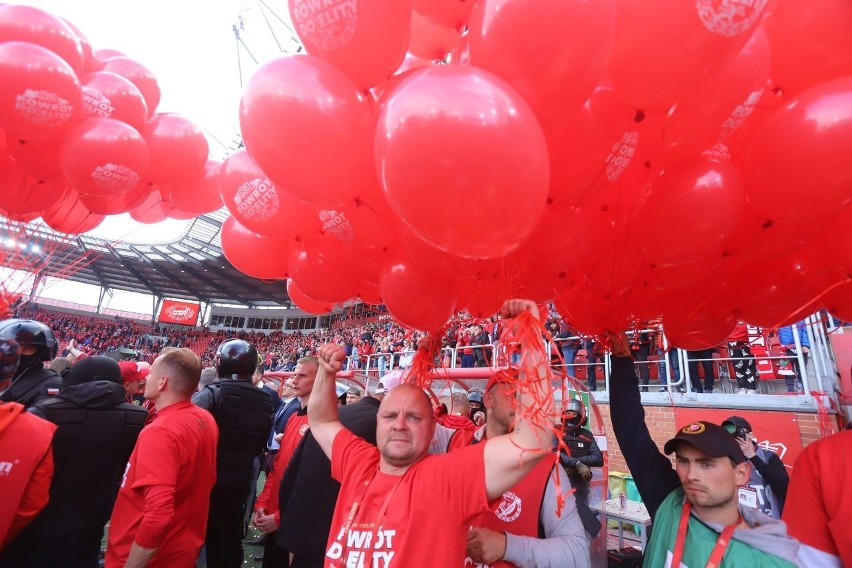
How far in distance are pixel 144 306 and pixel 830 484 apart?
3852cm

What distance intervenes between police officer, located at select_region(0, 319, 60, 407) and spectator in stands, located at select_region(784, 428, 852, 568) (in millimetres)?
3541

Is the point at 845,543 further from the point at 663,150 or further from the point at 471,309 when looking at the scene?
the point at 471,309

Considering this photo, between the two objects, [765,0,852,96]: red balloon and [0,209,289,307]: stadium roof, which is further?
[0,209,289,307]: stadium roof

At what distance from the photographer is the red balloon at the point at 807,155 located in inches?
52.5

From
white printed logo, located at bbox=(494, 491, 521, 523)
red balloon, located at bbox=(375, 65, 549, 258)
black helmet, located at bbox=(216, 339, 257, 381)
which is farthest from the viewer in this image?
black helmet, located at bbox=(216, 339, 257, 381)

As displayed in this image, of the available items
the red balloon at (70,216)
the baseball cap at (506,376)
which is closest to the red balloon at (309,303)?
the baseball cap at (506,376)

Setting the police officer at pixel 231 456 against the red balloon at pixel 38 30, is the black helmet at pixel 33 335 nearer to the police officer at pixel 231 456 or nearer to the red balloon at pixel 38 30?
the police officer at pixel 231 456

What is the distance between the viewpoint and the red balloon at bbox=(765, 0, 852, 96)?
1.38m

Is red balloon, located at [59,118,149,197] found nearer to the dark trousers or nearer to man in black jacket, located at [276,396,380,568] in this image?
man in black jacket, located at [276,396,380,568]

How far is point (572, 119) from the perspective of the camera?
141cm

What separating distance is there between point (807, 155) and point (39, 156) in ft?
11.9

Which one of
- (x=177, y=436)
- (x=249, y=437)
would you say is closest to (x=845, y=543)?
(x=177, y=436)

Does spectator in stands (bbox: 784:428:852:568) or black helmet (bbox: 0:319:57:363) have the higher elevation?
black helmet (bbox: 0:319:57:363)

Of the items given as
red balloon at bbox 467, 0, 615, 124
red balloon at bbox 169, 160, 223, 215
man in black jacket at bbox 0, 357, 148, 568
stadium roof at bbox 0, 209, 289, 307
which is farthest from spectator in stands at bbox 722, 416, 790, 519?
stadium roof at bbox 0, 209, 289, 307
